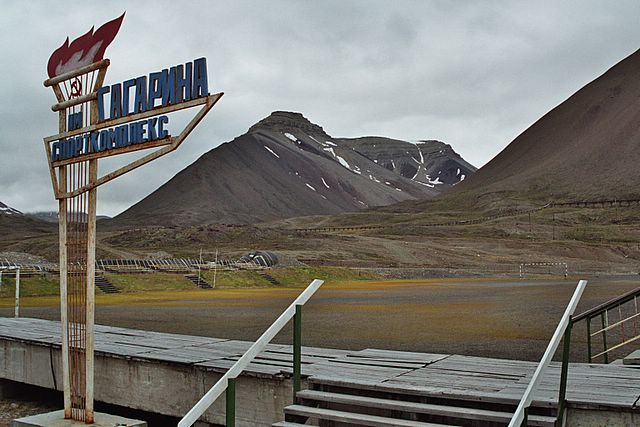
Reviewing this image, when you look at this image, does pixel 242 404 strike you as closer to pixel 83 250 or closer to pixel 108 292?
pixel 83 250

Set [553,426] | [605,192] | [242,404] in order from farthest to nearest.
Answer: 1. [605,192]
2. [242,404]
3. [553,426]

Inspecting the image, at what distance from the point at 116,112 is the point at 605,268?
61517mm

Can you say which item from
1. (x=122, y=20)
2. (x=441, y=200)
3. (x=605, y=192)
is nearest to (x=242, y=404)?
(x=122, y=20)

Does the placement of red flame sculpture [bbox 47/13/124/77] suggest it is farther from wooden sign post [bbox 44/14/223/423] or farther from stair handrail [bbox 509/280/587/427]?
stair handrail [bbox 509/280/587/427]

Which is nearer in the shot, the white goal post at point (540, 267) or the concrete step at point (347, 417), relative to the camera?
the concrete step at point (347, 417)

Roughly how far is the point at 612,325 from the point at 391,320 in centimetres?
895

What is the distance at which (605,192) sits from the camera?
135 m

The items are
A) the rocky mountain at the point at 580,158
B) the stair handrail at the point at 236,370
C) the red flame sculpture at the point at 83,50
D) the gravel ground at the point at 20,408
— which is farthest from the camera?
the rocky mountain at the point at 580,158

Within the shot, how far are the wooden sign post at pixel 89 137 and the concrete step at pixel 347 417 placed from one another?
2.78 m

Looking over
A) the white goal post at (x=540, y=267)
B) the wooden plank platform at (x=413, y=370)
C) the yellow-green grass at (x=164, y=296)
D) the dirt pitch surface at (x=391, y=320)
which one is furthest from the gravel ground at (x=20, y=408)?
the white goal post at (x=540, y=267)

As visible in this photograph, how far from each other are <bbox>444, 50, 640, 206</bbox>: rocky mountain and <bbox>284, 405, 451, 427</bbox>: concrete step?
136m

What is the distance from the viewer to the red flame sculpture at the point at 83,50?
751cm

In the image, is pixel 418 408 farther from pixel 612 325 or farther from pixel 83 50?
pixel 83 50

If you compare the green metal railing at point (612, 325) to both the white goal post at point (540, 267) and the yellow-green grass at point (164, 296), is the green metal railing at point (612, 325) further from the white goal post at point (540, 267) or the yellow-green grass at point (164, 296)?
the white goal post at point (540, 267)
